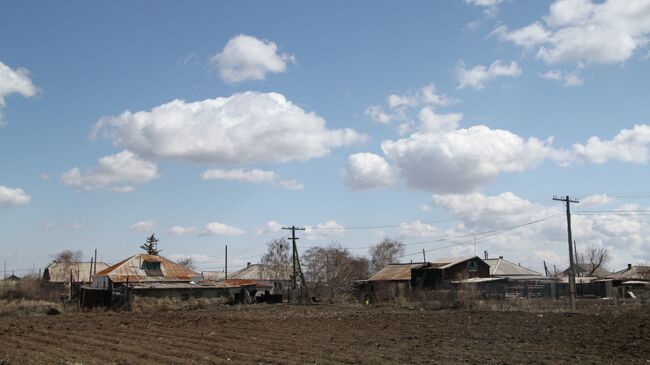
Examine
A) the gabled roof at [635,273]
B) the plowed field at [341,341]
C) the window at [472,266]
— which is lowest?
the plowed field at [341,341]

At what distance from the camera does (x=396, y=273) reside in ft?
236

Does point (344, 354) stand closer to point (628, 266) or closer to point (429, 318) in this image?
point (429, 318)

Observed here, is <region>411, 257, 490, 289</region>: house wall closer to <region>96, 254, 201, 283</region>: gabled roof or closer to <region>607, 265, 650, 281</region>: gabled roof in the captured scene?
<region>607, 265, 650, 281</region>: gabled roof

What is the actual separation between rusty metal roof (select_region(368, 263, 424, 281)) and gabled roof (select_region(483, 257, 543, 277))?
34.2ft

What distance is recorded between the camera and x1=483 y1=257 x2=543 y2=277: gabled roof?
73.8 meters

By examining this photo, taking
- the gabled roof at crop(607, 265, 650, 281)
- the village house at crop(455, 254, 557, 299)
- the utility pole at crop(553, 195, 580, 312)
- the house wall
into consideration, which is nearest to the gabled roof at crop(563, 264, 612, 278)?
the gabled roof at crop(607, 265, 650, 281)

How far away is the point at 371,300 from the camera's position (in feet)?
186

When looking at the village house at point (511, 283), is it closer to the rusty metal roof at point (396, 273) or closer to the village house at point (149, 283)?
the rusty metal roof at point (396, 273)

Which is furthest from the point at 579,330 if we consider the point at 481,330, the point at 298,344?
the point at 298,344

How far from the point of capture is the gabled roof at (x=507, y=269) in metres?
73.8

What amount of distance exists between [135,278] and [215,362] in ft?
173

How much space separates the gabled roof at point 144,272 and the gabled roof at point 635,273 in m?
54.5

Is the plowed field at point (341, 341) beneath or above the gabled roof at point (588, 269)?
beneath

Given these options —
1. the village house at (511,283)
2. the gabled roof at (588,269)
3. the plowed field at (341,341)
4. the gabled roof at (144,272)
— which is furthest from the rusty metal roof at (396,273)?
the gabled roof at (588,269)
